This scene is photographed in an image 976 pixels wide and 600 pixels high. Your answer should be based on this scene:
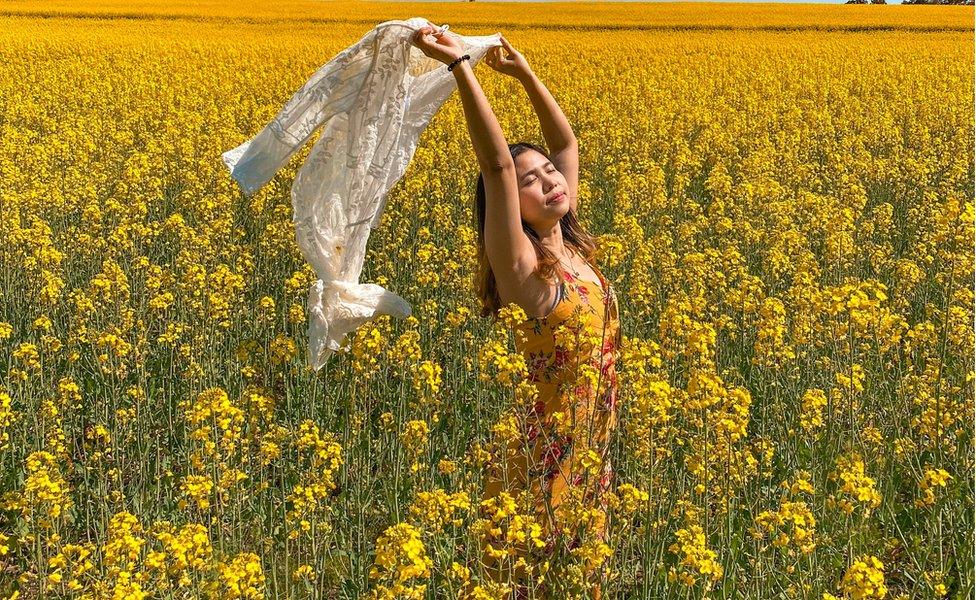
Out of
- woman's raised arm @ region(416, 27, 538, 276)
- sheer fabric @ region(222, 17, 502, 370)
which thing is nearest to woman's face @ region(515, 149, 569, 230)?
woman's raised arm @ region(416, 27, 538, 276)

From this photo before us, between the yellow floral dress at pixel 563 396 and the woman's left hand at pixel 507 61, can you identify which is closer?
the yellow floral dress at pixel 563 396

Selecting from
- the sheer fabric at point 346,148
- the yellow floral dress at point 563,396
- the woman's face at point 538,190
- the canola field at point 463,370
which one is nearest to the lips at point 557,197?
the woman's face at point 538,190

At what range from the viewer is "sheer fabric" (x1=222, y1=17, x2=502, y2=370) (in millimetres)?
3539

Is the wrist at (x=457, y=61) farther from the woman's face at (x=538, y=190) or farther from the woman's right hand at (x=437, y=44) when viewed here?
the woman's face at (x=538, y=190)

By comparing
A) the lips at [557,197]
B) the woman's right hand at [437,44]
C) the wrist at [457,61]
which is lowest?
the lips at [557,197]

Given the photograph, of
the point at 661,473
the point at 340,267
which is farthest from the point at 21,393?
the point at 661,473

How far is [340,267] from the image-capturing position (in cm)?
352

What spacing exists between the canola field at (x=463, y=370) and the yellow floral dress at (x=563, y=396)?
0.39 feet

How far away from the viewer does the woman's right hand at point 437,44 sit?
2965 millimetres

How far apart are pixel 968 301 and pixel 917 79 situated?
→ 15090mm

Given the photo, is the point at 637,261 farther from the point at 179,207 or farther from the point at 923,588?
the point at 179,207

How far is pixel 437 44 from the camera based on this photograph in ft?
9.97

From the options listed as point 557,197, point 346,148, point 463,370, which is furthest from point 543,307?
point 463,370

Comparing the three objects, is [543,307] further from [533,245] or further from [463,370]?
[463,370]
